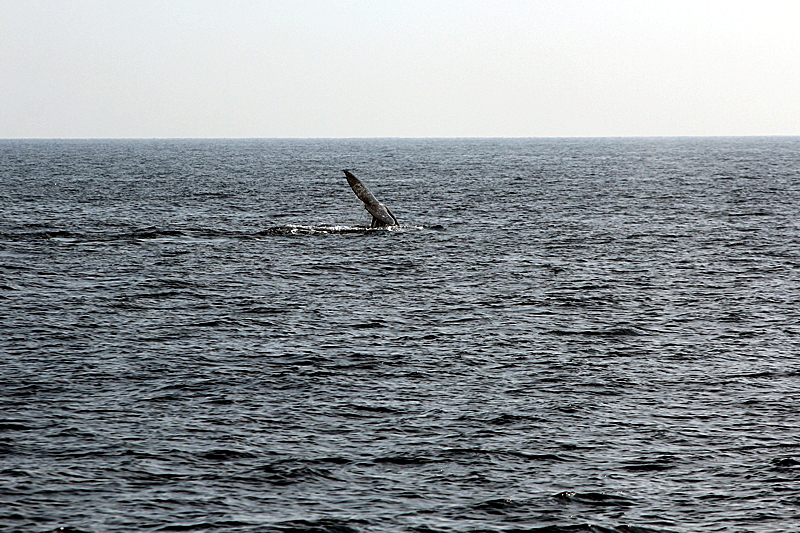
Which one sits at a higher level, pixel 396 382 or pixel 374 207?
pixel 374 207

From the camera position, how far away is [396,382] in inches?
1097

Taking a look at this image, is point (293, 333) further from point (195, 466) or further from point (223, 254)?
point (223, 254)

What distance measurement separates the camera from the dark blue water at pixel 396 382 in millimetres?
19219

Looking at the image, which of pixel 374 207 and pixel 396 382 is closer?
pixel 396 382

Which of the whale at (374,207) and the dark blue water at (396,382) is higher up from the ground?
the whale at (374,207)

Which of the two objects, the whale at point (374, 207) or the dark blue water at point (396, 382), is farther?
the whale at point (374, 207)

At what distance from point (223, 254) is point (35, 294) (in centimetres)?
1363

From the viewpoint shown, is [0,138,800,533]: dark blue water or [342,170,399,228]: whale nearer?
[0,138,800,533]: dark blue water

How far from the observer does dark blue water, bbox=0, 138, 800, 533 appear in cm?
1922

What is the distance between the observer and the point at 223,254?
52.1 m

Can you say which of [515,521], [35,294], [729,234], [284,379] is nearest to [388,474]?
[515,521]

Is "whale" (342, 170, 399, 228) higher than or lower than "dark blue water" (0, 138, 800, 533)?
higher

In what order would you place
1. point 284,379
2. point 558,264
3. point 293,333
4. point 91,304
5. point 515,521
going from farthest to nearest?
point 558,264 → point 91,304 → point 293,333 → point 284,379 → point 515,521

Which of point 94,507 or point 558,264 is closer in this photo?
point 94,507
